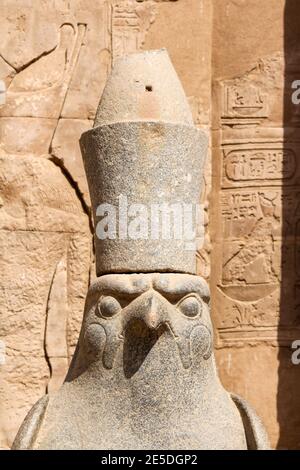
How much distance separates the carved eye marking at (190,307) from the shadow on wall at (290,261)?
3640 mm

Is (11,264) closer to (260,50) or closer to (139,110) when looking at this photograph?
(260,50)

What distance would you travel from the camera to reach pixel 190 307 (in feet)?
20.3

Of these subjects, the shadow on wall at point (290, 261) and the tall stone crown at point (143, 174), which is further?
the shadow on wall at point (290, 261)

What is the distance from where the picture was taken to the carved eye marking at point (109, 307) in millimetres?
6172

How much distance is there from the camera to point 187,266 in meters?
6.33

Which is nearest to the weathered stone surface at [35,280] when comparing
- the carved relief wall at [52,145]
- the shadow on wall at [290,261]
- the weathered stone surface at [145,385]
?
the carved relief wall at [52,145]

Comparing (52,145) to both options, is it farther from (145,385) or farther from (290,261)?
(145,385)

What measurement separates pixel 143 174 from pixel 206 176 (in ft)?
12.0

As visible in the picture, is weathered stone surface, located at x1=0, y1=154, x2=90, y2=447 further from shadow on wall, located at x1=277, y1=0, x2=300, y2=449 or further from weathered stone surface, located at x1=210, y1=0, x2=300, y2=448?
shadow on wall, located at x1=277, y1=0, x2=300, y2=449

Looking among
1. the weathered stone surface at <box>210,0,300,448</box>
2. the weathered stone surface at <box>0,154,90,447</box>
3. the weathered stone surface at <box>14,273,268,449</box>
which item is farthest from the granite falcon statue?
the weathered stone surface at <box>210,0,300,448</box>

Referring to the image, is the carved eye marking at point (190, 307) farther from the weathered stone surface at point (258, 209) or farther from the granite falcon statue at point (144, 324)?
the weathered stone surface at point (258, 209)
